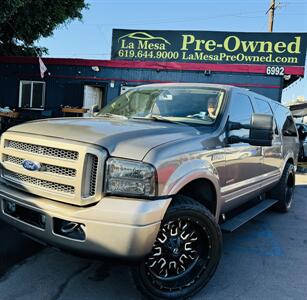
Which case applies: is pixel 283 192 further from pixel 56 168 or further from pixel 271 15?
pixel 271 15

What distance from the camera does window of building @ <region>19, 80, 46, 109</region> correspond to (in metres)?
17.4

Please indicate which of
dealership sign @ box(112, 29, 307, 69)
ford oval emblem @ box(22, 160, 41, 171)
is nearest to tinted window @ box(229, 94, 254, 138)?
ford oval emblem @ box(22, 160, 41, 171)

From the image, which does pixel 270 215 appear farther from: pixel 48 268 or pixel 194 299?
pixel 48 268

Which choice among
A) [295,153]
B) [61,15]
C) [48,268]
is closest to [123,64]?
[61,15]

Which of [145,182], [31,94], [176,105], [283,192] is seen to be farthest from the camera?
[31,94]

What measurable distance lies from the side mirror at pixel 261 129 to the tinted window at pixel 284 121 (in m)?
2.51

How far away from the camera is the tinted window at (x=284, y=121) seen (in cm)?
642

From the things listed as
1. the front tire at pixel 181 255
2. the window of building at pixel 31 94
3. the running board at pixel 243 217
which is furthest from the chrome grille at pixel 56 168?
the window of building at pixel 31 94

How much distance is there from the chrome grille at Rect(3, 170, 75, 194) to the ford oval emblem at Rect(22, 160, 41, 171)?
90 millimetres

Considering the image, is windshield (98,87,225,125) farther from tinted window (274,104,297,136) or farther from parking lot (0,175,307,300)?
tinted window (274,104,297,136)

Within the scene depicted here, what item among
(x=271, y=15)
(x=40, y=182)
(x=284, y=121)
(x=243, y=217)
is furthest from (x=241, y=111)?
(x=271, y=15)

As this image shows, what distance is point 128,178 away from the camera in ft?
9.68

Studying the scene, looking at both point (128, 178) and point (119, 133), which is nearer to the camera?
point (128, 178)

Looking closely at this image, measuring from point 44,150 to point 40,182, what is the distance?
0.90ft
